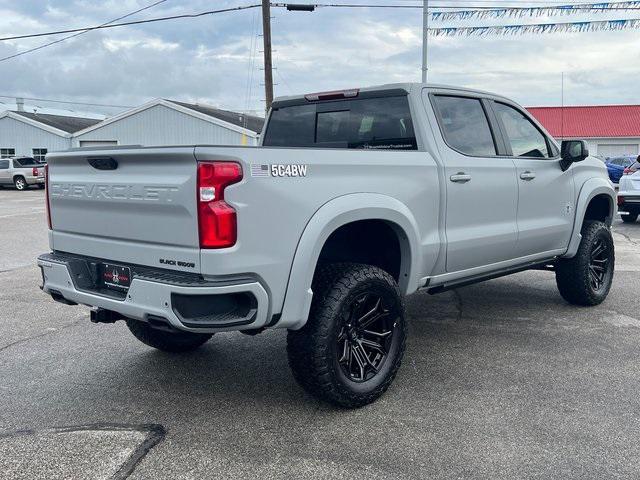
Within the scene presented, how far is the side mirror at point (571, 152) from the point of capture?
5.41 metres

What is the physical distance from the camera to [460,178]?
434 centimetres

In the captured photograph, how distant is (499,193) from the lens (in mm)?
4734

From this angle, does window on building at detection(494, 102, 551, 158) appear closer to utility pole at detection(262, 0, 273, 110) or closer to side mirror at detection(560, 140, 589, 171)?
side mirror at detection(560, 140, 589, 171)

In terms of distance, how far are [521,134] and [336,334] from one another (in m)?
2.80

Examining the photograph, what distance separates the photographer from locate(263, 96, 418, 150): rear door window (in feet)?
14.6

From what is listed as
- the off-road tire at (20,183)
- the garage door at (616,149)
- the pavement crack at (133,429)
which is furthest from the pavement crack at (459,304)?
the garage door at (616,149)

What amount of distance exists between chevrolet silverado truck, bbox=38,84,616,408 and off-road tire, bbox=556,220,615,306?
533 mm

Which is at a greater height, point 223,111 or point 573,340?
point 223,111

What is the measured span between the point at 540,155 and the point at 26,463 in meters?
4.47

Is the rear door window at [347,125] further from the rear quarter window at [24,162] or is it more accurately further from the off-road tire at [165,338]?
the rear quarter window at [24,162]

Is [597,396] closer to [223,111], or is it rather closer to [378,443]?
[378,443]

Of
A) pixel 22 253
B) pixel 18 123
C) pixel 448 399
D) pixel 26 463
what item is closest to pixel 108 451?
pixel 26 463

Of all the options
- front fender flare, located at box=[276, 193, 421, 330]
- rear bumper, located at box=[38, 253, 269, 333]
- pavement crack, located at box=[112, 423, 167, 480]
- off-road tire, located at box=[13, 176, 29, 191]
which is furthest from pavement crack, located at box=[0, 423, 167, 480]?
off-road tire, located at box=[13, 176, 29, 191]

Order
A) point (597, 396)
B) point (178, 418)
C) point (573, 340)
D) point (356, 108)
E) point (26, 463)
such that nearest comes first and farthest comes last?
point (26, 463) → point (178, 418) → point (597, 396) → point (356, 108) → point (573, 340)
